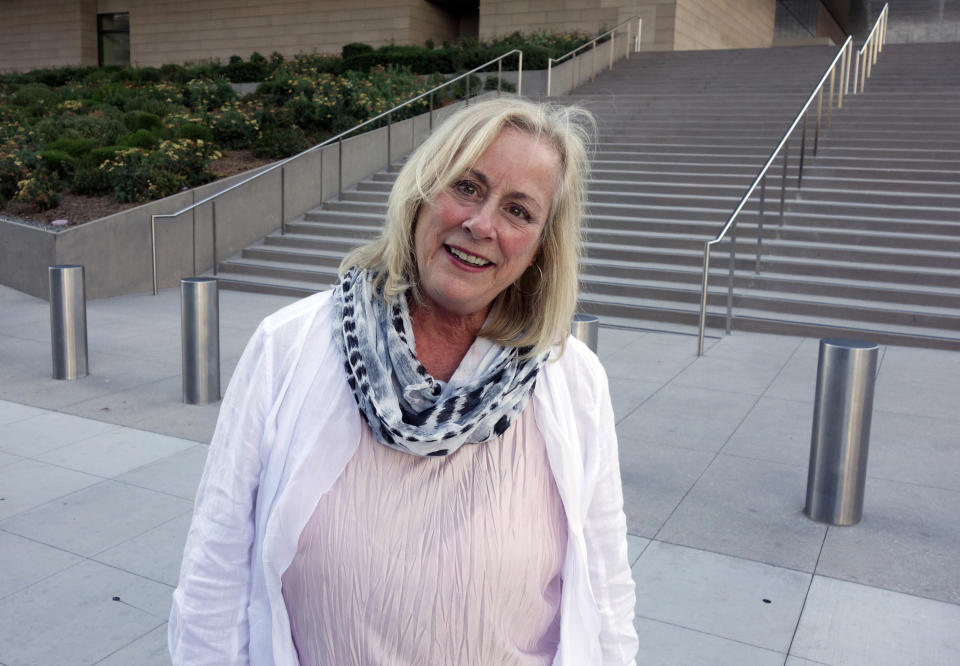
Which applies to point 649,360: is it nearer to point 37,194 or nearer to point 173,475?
point 173,475

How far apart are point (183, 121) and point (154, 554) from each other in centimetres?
1237

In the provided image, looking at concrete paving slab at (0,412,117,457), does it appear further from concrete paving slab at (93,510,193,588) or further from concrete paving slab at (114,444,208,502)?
concrete paving slab at (93,510,193,588)

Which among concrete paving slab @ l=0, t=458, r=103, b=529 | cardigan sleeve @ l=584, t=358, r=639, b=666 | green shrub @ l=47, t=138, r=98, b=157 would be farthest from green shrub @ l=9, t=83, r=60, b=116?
cardigan sleeve @ l=584, t=358, r=639, b=666

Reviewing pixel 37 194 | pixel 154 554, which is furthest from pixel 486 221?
pixel 37 194

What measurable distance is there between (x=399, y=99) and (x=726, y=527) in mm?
13276

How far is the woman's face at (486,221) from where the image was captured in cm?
158

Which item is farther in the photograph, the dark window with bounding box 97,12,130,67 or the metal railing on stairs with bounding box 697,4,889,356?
the dark window with bounding box 97,12,130,67

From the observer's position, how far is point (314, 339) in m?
1.57

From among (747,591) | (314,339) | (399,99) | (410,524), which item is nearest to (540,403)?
(410,524)

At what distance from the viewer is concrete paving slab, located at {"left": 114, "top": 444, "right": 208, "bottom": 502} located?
14.9 ft

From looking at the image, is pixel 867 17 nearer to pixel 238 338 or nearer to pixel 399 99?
pixel 399 99

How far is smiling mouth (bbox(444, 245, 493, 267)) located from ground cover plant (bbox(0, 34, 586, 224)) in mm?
11017

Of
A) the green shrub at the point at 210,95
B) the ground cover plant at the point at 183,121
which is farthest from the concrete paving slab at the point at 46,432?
the green shrub at the point at 210,95

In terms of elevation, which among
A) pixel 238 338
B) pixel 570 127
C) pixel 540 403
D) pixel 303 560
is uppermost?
pixel 570 127
